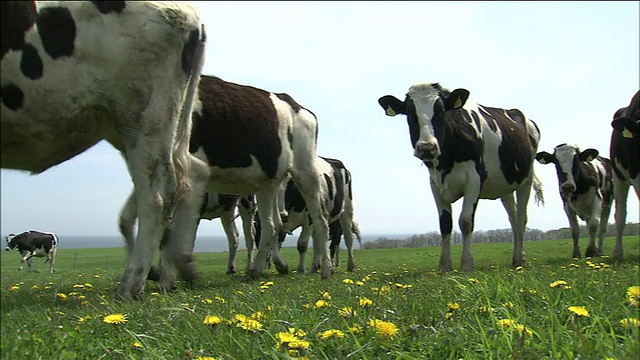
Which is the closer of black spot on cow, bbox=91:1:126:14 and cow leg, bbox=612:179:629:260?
black spot on cow, bbox=91:1:126:14

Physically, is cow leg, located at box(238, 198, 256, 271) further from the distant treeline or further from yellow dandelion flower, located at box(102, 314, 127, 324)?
the distant treeline

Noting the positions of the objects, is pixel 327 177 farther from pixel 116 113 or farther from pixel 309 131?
pixel 116 113

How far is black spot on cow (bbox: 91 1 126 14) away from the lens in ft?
12.8

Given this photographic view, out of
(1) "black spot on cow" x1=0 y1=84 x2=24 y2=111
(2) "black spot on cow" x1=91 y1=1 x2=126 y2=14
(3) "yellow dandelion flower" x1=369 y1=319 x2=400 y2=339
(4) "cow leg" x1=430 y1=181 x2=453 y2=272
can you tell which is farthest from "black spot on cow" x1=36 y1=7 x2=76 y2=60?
(4) "cow leg" x1=430 y1=181 x2=453 y2=272

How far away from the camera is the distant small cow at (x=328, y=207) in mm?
14853

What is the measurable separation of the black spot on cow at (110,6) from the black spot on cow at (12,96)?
0.97 m

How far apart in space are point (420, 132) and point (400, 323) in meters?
6.66

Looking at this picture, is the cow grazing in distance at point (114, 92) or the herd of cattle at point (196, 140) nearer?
the cow grazing in distance at point (114, 92)

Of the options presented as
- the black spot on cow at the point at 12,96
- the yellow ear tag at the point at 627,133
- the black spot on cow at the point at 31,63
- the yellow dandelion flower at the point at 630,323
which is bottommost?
the yellow dandelion flower at the point at 630,323

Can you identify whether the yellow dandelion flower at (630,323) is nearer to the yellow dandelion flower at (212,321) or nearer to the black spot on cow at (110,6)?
the yellow dandelion flower at (212,321)

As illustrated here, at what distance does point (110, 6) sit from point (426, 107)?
6.43m

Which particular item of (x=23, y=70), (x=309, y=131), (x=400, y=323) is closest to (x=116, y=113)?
(x=23, y=70)

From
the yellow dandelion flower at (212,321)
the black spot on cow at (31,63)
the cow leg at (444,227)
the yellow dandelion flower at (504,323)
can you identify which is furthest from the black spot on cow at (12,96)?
the cow leg at (444,227)

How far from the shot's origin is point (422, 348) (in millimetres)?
2420
